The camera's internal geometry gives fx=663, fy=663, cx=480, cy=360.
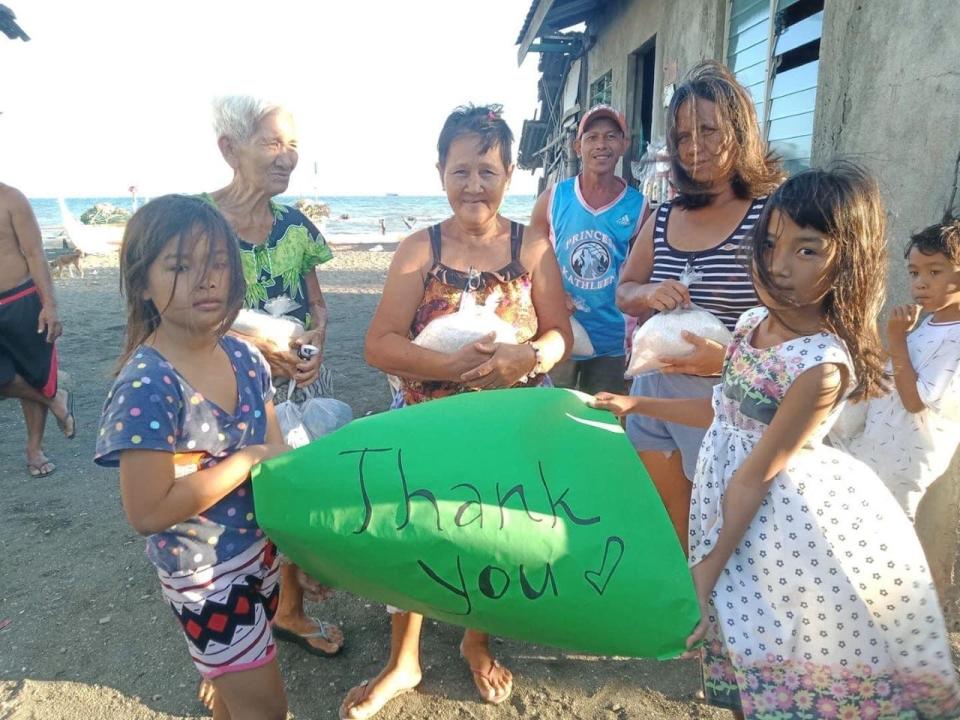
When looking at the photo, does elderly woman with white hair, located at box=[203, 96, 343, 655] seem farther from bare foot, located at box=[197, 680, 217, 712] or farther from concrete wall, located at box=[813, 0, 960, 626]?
concrete wall, located at box=[813, 0, 960, 626]

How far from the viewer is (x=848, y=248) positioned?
4.64ft

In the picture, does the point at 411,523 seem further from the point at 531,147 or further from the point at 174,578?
the point at 531,147

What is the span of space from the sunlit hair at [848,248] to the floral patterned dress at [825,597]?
7 centimetres

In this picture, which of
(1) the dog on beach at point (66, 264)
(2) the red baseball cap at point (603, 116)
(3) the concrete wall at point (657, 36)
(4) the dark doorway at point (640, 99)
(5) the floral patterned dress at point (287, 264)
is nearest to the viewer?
(5) the floral patterned dress at point (287, 264)

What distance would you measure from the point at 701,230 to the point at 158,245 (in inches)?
61.1

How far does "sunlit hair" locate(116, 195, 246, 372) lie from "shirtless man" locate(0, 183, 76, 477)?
3019 millimetres

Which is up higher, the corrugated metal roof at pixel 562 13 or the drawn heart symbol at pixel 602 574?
the corrugated metal roof at pixel 562 13

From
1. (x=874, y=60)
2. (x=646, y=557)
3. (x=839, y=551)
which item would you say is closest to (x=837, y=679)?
(x=839, y=551)

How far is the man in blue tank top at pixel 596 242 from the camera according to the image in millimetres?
3016

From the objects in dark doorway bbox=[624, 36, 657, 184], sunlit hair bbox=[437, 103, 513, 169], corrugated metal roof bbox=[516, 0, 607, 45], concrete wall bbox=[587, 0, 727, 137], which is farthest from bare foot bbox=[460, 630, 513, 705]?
corrugated metal roof bbox=[516, 0, 607, 45]

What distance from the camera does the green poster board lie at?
1.27 meters

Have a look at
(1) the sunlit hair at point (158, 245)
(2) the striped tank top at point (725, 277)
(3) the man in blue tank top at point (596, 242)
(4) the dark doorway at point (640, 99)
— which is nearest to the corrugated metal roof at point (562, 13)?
(4) the dark doorway at point (640, 99)

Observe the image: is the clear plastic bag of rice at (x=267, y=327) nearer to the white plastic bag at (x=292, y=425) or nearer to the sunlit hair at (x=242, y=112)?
the white plastic bag at (x=292, y=425)

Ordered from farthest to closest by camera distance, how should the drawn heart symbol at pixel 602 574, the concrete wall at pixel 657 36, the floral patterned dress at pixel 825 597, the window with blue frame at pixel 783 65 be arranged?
the concrete wall at pixel 657 36 → the window with blue frame at pixel 783 65 → the floral patterned dress at pixel 825 597 → the drawn heart symbol at pixel 602 574
